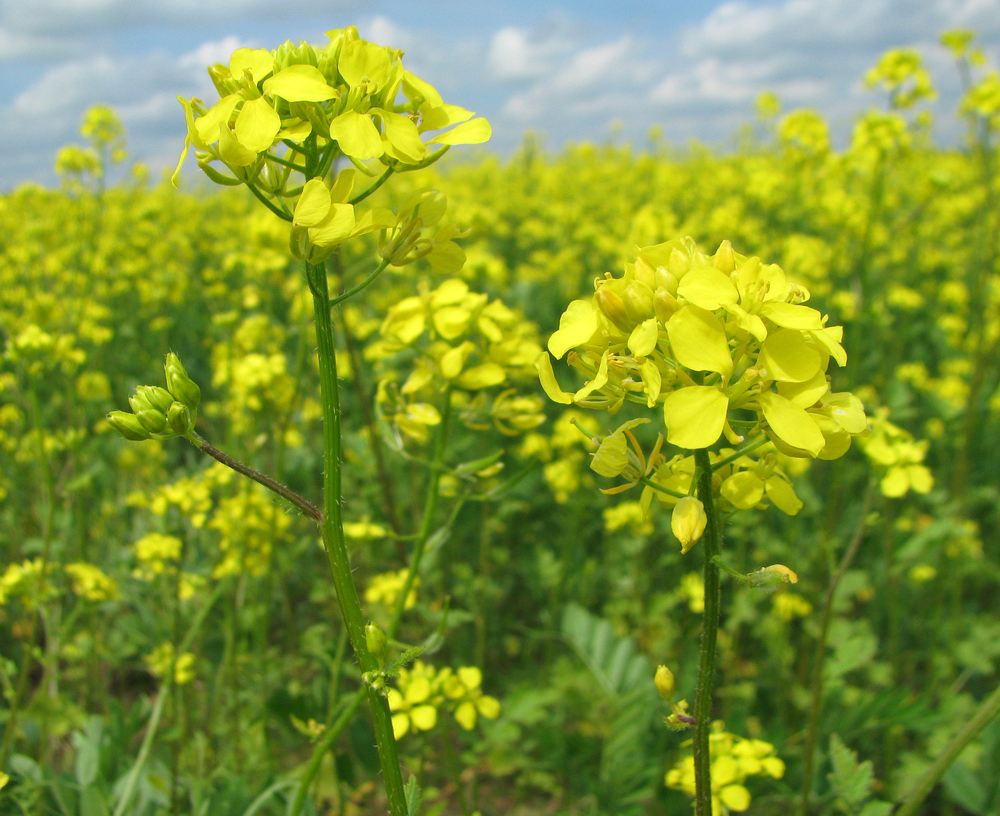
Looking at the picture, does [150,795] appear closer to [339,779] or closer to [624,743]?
[339,779]

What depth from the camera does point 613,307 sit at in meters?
0.98

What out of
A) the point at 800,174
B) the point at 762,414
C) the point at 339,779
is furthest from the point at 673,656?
the point at 800,174

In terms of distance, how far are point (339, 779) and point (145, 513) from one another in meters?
2.01

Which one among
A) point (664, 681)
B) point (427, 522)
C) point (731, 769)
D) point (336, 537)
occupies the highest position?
point (336, 537)

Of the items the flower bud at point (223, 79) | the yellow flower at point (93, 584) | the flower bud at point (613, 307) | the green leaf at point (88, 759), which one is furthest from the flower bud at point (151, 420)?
the yellow flower at point (93, 584)

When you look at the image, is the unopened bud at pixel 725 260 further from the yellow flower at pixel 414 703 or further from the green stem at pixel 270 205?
the yellow flower at pixel 414 703

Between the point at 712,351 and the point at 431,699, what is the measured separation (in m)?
1.23

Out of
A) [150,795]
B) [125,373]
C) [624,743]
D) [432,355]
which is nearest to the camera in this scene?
[432,355]

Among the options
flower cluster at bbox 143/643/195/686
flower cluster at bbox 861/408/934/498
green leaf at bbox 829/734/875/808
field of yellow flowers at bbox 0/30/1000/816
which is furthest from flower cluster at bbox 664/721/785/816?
flower cluster at bbox 143/643/195/686

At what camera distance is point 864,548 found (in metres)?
4.09

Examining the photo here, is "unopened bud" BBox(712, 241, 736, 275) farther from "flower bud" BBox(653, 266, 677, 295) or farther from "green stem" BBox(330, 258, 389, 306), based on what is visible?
"green stem" BBox(330, 258, 389, 306)

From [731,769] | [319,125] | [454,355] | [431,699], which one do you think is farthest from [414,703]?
[319,125]

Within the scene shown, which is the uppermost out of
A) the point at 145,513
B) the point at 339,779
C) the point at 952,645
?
the point at 145,513

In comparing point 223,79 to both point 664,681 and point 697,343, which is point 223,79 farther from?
point 664,681
